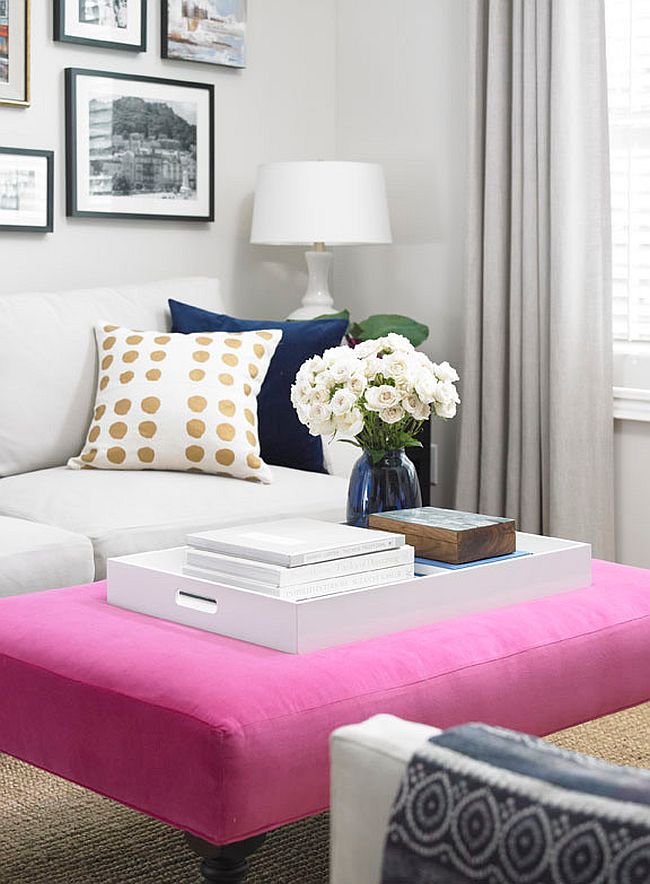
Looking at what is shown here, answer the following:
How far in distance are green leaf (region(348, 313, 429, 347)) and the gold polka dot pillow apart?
0.67 meters

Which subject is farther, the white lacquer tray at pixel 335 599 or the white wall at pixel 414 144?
the white wall at pixel 414 144

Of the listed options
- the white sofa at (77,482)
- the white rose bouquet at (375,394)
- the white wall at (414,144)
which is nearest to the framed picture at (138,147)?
the white sofa at (77,482)

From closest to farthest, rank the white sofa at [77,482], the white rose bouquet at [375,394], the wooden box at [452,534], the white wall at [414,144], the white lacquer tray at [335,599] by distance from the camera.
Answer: the white lacquer tray at [335,599] → the wooden box at [452,534] → the white rose bouquet at [375,394] → the white sofa at [77,482] → the white wall at [414,144]

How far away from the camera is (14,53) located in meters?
3.73

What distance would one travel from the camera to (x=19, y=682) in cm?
177

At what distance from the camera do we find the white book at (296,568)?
5.88 ft

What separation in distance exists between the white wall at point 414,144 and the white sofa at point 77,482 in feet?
2.97

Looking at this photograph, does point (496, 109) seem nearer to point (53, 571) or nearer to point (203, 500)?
point (203, 500)

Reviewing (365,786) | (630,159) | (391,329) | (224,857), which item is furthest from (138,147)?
(365,786)

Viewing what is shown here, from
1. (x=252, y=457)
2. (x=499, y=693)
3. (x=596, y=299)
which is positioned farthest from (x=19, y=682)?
(x=596, y=299)

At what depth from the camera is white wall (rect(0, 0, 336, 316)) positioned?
12.6 feet

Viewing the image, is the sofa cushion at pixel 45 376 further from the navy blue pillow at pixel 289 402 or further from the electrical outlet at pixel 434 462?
the electrical outlet at pixel 434 462

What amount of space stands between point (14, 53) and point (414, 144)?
1.38m

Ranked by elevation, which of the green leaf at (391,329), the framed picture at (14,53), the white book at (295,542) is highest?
the framed picture at (14,53)
